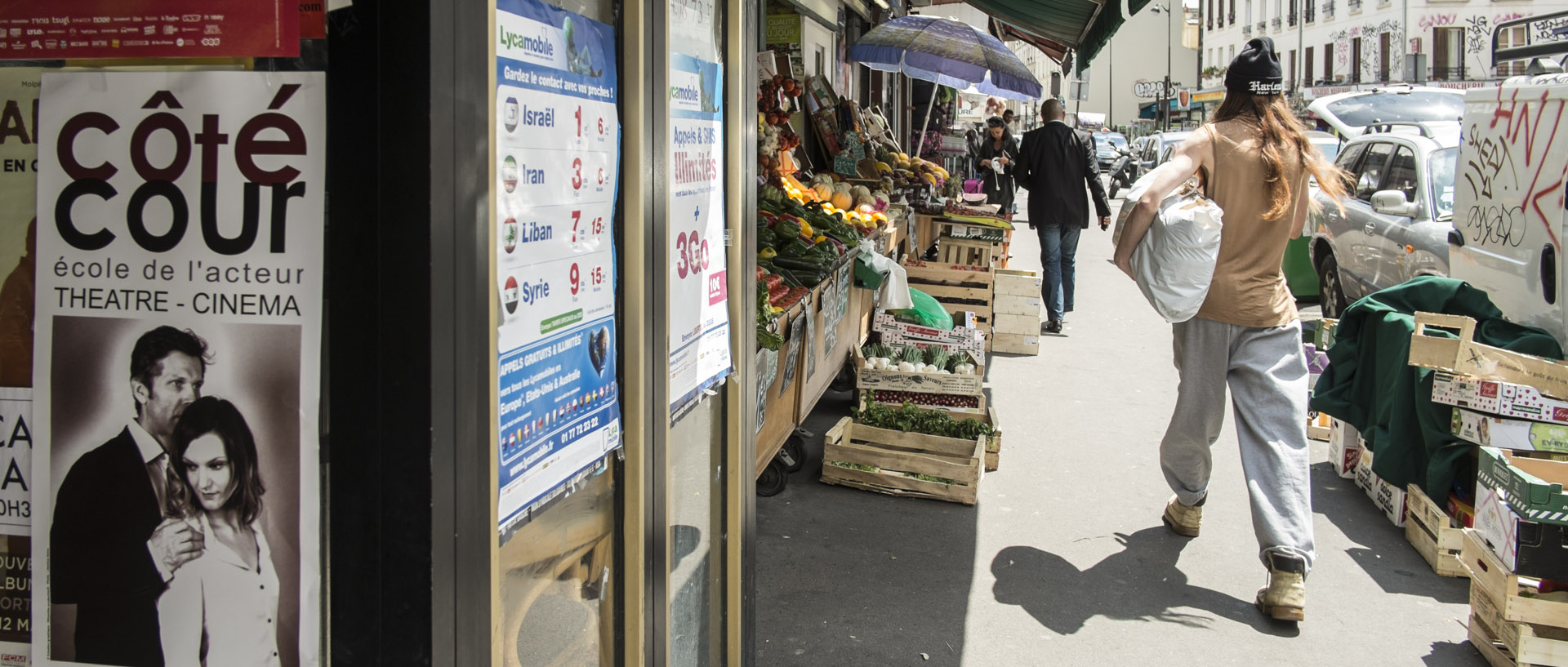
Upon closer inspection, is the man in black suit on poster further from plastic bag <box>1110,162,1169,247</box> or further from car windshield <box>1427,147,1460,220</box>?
car windshield <box>1427,147,1460,220</box>

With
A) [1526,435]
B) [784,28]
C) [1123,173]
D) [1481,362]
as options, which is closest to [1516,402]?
[1526,435]

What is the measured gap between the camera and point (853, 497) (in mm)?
5781

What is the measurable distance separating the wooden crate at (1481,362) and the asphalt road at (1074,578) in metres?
0.83

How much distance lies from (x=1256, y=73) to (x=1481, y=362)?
1.58m

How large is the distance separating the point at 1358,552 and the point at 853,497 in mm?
2200

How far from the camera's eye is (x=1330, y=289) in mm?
10656

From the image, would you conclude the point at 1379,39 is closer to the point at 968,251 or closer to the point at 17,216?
the point at 968,251

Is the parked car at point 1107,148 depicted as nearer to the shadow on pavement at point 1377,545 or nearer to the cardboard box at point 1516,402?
the shadow on pavement at point 1377,545

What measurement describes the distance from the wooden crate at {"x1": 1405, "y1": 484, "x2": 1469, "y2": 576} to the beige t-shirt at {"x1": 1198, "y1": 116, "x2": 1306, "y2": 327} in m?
1.19

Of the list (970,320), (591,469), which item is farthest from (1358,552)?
(591,469)

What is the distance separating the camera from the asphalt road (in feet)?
13.6

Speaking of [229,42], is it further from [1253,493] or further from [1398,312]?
[1398,312]

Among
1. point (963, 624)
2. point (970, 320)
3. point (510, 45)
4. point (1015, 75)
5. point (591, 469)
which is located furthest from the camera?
point (1015, 75)

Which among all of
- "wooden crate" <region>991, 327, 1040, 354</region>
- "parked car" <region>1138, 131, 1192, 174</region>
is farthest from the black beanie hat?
"parked car" <region>1138, 131, 1192, 174</region>
